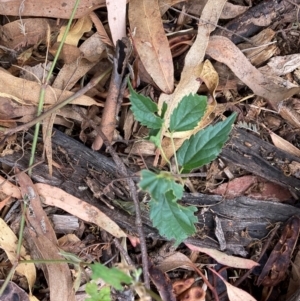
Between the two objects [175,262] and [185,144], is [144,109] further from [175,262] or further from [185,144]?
[175,262]

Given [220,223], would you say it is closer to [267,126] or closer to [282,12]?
[267,126]

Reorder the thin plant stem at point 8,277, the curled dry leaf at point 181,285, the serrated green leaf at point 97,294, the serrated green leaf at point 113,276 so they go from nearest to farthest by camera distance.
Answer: the serrated green leaf at point 113,276 < the serrated green leaf at point 97,294 < the thin plant stem at point 8,277 < the curled dry leaf at point 181,285

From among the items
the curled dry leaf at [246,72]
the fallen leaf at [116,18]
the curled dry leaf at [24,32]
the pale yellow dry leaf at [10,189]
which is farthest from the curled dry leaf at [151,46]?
the pale yellow dry leaf at [10,189]

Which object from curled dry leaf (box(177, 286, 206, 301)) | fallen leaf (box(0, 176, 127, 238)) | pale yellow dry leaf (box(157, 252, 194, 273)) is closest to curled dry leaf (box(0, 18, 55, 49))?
fallen leaf (box(0, 176, 127, 238))

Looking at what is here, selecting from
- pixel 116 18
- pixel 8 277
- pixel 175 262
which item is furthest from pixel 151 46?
pixel 8 277

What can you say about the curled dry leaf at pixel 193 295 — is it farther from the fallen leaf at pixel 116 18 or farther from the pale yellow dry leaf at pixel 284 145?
the fallen leaf at pixel 116 18

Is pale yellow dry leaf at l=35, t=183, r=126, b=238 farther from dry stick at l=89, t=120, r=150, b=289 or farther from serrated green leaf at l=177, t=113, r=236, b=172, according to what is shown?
serrated green leaf at l=177, t=113, r=236, b=172
